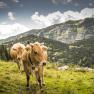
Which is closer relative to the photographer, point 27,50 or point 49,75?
point 27,50

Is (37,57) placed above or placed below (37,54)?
below

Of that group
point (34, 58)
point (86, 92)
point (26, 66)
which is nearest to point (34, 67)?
point (34, 58)

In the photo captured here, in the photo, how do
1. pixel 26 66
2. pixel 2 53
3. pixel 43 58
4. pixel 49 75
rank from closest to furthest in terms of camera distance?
pixel 43 58 < pixel 26 66 < pixel 49 75 < pixel 2 53

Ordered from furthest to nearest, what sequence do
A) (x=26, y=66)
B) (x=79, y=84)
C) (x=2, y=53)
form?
1. (x=2, y=53)
2. (x=79, y=84)
3. (x=26, y=66)

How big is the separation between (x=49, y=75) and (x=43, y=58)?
10.2 metres

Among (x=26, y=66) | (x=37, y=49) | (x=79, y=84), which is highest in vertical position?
(x=37, y=49)

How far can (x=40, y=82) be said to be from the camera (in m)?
17.0

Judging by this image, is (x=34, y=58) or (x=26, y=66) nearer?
(x=34, y=58)

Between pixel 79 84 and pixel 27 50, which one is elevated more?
pixel 27 50

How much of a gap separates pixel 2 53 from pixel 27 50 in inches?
3201

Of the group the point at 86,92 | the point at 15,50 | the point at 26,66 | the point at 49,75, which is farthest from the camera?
the point at 15,50

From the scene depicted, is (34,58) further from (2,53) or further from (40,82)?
(2,53)

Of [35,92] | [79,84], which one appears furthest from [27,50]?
[79,84]

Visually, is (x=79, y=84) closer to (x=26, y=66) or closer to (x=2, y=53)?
(x=26, y=66)
